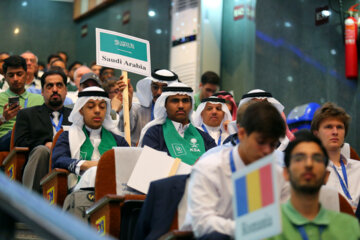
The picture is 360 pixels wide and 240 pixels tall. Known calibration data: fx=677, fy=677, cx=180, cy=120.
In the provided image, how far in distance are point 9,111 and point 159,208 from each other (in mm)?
3225

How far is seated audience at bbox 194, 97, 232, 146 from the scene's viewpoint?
6402 mm

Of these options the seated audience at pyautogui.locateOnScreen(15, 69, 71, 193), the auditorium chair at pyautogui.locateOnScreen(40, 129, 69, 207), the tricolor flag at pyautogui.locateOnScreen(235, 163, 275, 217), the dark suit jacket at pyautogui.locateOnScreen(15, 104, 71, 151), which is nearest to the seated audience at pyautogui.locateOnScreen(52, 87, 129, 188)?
the auditorium chair at pyautogui.locateOnScreen(40, 129, 69, 207)

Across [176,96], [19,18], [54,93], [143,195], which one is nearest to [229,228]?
[143,195]

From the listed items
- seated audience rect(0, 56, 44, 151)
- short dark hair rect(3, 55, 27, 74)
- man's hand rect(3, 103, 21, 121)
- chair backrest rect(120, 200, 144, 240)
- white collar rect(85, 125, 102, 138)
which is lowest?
chair backrest rect(120, 200, 144, 240)

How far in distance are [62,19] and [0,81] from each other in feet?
18.6

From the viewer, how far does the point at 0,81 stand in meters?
8.05

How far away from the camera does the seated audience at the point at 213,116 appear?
6402 mm

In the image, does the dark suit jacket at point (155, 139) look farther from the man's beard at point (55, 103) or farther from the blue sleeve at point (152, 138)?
the man's beard at point (55, 103)

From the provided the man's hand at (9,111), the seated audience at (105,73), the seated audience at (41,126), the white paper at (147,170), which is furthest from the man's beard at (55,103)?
the seated audience at (105,73)

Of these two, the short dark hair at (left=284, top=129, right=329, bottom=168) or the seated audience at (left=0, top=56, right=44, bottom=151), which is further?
the seated audience at (left=0, top=56, right=44, bottom=151)

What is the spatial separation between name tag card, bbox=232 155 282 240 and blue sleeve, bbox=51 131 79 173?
2.68m

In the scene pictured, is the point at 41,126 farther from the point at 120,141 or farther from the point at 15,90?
the point at 15,90

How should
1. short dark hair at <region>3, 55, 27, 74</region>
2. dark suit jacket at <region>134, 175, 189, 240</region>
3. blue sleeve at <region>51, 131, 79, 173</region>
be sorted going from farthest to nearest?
1. short dark hair at <region>3, 55, 27, 74</region>
2. blue sleeve at <region>51, 131, 79, 173</region>
3. dark suit jacket at <region>134, 175, 189, 240</region>

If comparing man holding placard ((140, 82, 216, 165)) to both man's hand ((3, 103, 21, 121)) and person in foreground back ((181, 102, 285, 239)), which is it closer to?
man's hand ((3, 103, 21, 121))
